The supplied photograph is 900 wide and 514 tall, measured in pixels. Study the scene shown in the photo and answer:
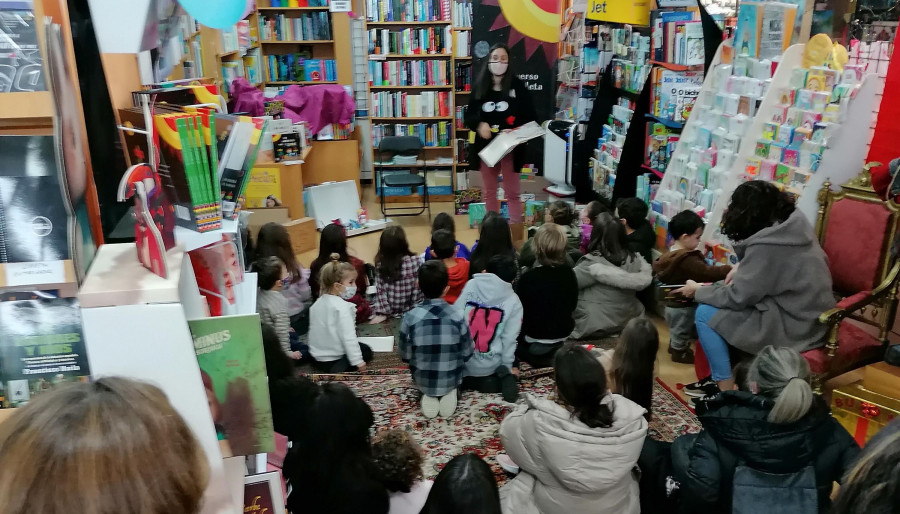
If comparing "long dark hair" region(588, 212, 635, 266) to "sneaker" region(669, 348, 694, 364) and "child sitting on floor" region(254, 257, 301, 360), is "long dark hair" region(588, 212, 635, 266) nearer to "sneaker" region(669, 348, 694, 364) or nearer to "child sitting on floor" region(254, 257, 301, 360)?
"sneaker" region(669, 348, 694, 364)

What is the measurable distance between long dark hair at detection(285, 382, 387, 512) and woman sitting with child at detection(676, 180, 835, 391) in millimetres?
2072

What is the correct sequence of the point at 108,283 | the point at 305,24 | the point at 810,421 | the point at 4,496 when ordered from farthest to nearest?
the point at 305,24
the point at 810,421
the point at 108,283
the point at 4,496

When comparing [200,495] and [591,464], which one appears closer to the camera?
[200,495]

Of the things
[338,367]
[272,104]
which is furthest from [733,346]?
[272,104]

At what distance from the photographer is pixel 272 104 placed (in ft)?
20.8

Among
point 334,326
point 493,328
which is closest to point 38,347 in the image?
point 334,326

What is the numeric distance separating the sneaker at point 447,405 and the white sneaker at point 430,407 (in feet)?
0.08

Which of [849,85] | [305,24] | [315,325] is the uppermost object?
[305,24]

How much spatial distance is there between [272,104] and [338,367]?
327 cm

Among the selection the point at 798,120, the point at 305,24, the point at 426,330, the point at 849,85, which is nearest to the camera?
the point at 426,330

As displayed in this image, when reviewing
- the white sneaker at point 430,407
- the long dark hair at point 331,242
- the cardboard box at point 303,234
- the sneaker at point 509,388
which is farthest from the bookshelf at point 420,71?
the white sneaker at point 430,407

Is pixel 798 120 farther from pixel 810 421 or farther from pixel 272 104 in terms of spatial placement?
pixel 272 104

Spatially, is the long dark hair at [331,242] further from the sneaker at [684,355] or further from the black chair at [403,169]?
the black chair at [403,169]

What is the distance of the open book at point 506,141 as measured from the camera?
229 inches
